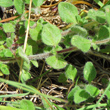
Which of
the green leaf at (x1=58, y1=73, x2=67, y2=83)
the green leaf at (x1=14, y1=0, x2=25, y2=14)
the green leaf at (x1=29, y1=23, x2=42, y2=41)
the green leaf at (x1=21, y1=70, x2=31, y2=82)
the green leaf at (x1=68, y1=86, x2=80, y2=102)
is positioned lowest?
the green leaf at (x1=58, y1=73, x2=67, y2=83)

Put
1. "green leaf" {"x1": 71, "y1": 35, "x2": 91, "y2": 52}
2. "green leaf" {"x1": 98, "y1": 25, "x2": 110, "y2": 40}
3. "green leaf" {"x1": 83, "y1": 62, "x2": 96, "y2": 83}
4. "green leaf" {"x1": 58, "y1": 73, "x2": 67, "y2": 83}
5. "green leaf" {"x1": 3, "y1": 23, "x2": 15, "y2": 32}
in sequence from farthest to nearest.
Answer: "green leaf" {"x1": 58, "y1": 73, "x2": 67, "y2": 83} < "green leaf" {"x1": 3, "y1": 23, "x2": 15, "y2": 32} < "green leaf" {"x1": 83, "y1": 62, "x2": 96, "y2": 83} < "green leaf" {"x1": 98, "y1": 25, "x2": 110, "y2": 40} < "green leaf" {"x1": 71, "y1": 35, "x2": 91, "y2": 52}

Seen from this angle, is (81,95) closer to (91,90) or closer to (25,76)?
(91,90)

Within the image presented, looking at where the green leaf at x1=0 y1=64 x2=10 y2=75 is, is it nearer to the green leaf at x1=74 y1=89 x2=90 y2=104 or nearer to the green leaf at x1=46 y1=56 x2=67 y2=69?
the green leaf at x1=46 y1=56 x2=67 y2=69

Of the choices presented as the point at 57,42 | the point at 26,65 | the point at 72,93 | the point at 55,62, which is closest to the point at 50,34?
the point at 57,42

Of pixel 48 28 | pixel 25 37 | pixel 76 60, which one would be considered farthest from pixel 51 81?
pixel 48 28

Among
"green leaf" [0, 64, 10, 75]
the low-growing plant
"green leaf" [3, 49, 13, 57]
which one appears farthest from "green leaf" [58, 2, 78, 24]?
"green leaf" [0, 64, 10, 75]

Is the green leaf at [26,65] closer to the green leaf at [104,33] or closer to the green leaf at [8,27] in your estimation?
the green leaf at [8,27]
